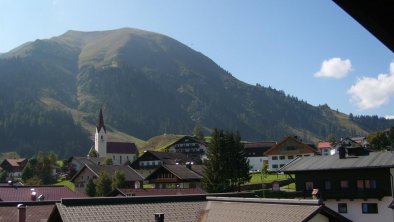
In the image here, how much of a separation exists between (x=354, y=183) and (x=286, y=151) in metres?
55.8

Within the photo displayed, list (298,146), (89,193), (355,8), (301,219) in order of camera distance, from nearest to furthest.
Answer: (355,8) < (301,219) < (89,193) < (298,146)

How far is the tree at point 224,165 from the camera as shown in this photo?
218ft

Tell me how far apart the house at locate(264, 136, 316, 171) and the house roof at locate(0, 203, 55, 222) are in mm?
73334

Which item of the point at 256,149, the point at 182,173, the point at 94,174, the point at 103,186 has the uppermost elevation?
the point at 256,149

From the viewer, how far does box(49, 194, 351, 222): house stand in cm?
2417

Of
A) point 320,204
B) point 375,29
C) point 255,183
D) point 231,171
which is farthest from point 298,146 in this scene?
point 375,29

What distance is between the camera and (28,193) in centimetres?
4209

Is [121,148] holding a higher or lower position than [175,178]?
higher

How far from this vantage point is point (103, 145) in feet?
541

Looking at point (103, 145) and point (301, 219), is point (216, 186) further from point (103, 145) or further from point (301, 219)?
point (103, 145)

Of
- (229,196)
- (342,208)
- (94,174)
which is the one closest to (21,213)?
(229,196)

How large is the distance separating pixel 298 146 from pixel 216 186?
40.6 metres

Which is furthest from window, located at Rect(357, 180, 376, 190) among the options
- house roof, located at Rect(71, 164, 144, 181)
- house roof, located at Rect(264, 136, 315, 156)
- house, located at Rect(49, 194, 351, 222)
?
house roof, located at Rect(264, 136, 315, 156)

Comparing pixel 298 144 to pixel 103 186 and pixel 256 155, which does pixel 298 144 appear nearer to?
pixel 256 155
